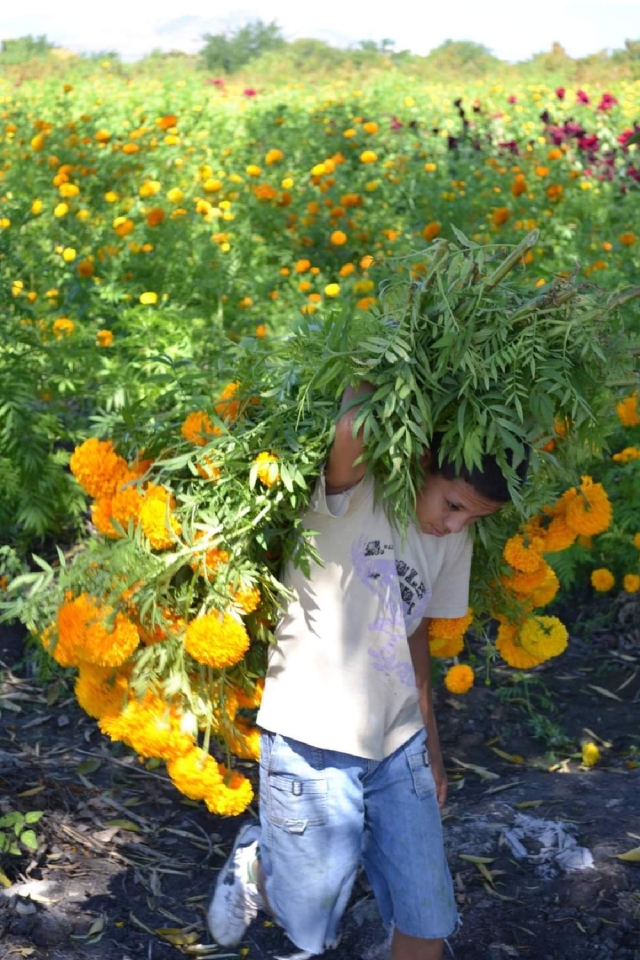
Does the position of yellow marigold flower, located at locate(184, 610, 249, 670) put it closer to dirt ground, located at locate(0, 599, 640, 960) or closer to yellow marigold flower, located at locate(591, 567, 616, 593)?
dirt ground, located at locate(0, 599, 640, 960)

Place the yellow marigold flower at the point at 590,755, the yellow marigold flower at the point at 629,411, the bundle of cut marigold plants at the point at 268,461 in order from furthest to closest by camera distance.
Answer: the yellow marigold flower at the point at 590,755 < the yellow marigold flower at the point at 629,411 < the bundle of cut marigold plants at the point at 268,461

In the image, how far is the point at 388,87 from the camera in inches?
595

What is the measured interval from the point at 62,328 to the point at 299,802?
2.69 metres

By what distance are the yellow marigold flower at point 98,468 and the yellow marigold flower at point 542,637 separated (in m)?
1.17

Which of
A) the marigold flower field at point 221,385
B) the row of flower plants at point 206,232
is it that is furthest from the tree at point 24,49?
the row of flower plants at point 206,232

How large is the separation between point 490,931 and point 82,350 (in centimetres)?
281

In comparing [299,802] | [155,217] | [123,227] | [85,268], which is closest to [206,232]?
[155,217]

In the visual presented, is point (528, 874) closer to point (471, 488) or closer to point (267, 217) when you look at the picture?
point (471, 488)

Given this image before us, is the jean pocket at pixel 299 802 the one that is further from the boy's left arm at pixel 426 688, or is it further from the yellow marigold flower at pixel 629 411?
the yellow marigold flower at pixel 629 411

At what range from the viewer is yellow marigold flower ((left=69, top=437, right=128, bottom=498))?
8.24 feet

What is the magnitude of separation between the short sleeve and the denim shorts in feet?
1.07

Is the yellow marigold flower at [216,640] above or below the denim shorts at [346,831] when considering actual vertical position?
above

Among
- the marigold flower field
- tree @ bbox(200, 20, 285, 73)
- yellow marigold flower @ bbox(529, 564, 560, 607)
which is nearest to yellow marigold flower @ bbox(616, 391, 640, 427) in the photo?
the marigold flower field

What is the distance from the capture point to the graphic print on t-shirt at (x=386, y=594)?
254cm
